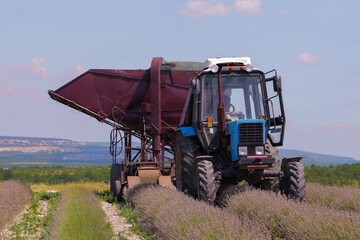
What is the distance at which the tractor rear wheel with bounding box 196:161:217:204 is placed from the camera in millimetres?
8750

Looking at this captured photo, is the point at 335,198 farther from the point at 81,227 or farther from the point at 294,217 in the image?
the point at 81,227

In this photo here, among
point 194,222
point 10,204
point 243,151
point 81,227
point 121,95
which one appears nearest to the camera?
point 194,222

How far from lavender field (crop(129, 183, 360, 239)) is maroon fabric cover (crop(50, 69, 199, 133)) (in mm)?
5818

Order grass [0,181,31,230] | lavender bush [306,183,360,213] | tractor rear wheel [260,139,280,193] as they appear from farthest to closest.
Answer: grass [0,181,31,230] → tractor rear wheel [260,139,280,193] → lavender bush [306,183,360,213]

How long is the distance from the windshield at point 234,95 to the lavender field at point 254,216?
144cm

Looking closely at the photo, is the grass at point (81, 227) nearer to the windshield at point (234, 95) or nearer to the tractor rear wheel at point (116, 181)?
the windshield at point (234, 95)

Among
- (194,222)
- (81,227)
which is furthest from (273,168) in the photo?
(81,227)

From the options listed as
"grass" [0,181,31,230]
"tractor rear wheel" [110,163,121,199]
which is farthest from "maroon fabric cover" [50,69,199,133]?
"grass" [0,181,31,230]

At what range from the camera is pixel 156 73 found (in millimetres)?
15688

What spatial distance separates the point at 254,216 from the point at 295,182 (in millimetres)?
1721

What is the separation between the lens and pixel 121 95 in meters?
16.1

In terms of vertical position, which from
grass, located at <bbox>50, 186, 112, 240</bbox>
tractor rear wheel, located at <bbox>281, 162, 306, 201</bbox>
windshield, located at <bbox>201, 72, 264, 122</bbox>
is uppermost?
windshield, located at <bbox>201, 72, 264, 122</bbox>

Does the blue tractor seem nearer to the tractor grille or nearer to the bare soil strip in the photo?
the tractor grille

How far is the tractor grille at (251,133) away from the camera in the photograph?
900cm
